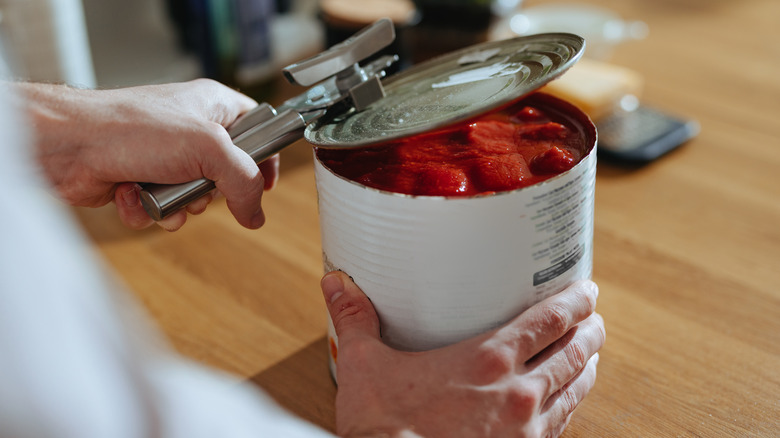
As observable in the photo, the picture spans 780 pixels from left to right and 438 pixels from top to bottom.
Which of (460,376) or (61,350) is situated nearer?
(61,350)

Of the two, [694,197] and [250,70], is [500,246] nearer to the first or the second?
[694,197]

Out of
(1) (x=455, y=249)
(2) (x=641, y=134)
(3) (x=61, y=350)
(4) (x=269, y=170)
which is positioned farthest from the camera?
(2) (x=641, y=134)

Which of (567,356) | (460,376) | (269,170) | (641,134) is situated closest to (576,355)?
(567,356)

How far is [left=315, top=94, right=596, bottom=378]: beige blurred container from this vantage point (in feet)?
1.53

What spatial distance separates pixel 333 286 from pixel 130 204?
215 mm

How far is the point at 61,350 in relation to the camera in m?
0.32

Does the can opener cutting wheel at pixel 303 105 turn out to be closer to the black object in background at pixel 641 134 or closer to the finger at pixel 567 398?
the finger at pixel 567 398

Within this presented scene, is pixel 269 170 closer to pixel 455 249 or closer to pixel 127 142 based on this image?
pixel 127 142

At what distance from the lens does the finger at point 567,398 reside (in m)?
0.54

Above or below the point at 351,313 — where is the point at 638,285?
below

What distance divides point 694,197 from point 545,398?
0.51 meters

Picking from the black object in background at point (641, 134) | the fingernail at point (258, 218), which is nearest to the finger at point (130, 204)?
the fingernail at point (258, 218)

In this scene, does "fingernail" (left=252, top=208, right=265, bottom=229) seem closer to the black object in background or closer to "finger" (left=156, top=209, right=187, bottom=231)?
"finger" (left=156, top=209, right=187, bottom=231)

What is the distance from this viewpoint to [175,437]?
1.16 ft
